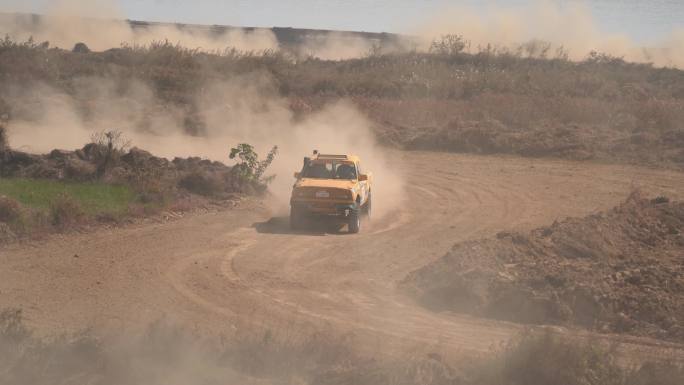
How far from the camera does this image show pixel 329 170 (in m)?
20.1

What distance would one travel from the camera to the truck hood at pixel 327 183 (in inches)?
746

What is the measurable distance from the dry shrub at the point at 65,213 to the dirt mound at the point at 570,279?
7.71 m

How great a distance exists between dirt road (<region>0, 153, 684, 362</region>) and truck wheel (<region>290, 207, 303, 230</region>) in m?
Answer: 0.42

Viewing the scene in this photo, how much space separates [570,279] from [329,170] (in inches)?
333

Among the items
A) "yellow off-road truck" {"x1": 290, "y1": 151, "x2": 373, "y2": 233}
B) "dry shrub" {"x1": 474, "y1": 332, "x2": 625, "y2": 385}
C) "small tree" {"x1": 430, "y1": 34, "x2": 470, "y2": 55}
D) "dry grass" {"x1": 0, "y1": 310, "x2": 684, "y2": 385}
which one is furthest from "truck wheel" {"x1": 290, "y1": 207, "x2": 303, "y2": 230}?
"small tree" {"x1": 430, "y1": 34, "x2": 470, "y2": 55}

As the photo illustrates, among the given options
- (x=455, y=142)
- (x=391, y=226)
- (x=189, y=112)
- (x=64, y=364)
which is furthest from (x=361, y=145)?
(x=64, y=364)

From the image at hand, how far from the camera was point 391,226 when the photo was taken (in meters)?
20.0

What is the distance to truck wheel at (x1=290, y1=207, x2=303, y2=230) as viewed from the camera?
18906 millimetres

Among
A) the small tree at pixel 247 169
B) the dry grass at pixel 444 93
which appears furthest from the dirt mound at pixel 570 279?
the dry grass at pixel 444 93

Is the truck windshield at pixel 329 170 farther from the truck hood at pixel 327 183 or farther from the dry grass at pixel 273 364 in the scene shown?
the dry grass at pixel 273 364

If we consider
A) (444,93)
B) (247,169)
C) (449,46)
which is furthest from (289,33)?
(247,169)

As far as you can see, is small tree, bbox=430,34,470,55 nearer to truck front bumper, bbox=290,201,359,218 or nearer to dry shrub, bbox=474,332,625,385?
truck front bumper, bbox=290,201,359,218

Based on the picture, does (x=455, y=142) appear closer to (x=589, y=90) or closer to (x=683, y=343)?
(x=589, y=90)

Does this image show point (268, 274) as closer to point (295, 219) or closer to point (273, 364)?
point (295, 219)
